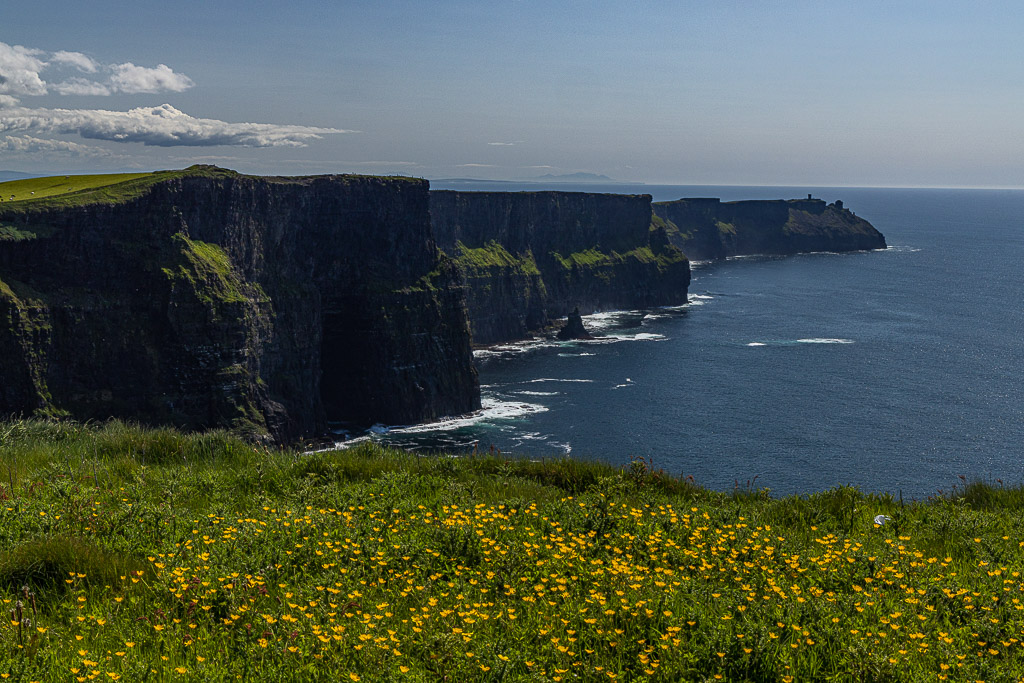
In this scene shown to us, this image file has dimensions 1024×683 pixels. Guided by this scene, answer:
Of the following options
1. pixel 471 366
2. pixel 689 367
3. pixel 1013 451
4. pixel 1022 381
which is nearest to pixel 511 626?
pixel 1013 451

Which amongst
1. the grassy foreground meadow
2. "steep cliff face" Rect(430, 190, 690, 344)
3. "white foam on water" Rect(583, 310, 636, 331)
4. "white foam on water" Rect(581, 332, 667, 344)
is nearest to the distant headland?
"white foam on water" Rect(581, 332, 667, 344)

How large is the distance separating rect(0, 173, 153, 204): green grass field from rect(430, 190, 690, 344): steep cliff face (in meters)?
68.3

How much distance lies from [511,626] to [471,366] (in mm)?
89522

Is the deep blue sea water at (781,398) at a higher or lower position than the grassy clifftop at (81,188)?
lower

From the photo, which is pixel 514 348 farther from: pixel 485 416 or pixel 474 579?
pixel 474 579

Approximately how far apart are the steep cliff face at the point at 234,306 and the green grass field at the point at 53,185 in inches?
171

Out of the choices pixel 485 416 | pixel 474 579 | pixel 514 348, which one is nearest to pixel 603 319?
pixel 514 348

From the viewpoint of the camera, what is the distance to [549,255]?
169500 millimetres

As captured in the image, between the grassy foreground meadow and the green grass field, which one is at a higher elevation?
the green grass field

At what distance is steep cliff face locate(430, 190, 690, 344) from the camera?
5763 inches

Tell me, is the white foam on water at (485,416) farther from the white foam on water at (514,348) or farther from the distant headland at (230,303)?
the white foam on water at (514,348)

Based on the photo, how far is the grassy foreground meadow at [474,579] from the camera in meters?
9.25

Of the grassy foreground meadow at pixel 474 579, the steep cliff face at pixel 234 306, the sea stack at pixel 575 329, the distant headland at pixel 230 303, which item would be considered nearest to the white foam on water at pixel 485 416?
the distant headland at pixel 230 303

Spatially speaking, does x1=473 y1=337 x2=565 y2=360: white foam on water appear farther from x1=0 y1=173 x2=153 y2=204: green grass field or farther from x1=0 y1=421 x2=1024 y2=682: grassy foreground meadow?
x1=0 y1=421 x2=1024 y2=682: grassy foreground meadow
